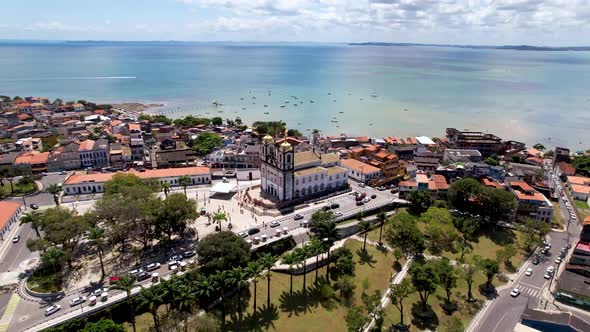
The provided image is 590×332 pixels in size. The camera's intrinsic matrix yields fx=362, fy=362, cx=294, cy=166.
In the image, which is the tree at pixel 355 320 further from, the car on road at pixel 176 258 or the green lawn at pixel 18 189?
the green lawn at pixel 18 189

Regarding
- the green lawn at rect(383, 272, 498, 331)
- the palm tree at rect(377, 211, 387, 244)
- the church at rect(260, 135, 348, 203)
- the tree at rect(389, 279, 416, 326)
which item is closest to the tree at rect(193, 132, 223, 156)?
the church at rect(260, 135, 348, 203)

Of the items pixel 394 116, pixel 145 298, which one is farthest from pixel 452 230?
pixel 394 116

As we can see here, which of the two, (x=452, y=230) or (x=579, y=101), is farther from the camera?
(x=579, y=101)

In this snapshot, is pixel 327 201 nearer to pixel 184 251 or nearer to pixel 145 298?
pixel 184 251

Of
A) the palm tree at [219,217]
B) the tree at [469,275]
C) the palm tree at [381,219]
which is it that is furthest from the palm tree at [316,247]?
the tree at [469,275]

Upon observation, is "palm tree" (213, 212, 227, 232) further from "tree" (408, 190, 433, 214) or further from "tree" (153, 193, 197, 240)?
"tree" (408, 190, 433, 214)

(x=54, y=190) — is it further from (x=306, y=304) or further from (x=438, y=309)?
(x=438, y=309)
